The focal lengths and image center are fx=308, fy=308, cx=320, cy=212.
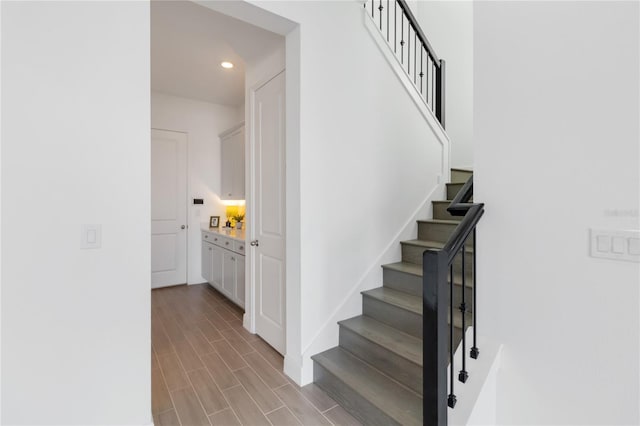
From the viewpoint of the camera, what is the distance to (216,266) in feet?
14.3

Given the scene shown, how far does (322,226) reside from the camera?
2322 millimetres

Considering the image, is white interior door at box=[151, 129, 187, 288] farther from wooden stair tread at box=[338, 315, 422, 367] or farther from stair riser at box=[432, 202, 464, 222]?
stair riser at box=[432, 202, 464, 222]

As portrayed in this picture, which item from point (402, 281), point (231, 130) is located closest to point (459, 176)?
point (402, 281)

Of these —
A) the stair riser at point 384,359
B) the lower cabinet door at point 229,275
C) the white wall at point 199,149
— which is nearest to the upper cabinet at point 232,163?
the white wall at point 199,149

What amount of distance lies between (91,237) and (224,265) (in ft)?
8.66

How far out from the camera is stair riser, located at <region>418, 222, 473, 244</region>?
8.88 ft

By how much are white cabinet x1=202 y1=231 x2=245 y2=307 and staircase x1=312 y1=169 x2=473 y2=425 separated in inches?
65.0

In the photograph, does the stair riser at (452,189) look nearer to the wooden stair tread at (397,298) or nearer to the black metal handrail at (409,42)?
the black metal handrail at (409,42)

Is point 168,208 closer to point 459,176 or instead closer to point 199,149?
point 199,149

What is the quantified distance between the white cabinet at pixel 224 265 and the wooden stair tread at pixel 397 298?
165cm

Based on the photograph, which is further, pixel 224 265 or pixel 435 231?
pixel 224 265

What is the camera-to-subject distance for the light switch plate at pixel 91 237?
1479mm

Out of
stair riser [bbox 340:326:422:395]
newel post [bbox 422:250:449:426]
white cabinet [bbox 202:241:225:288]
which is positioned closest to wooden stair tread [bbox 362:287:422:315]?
stair riser [bbox 340:326:422:395]

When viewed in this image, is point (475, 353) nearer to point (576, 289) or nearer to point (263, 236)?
point (576, 289)
